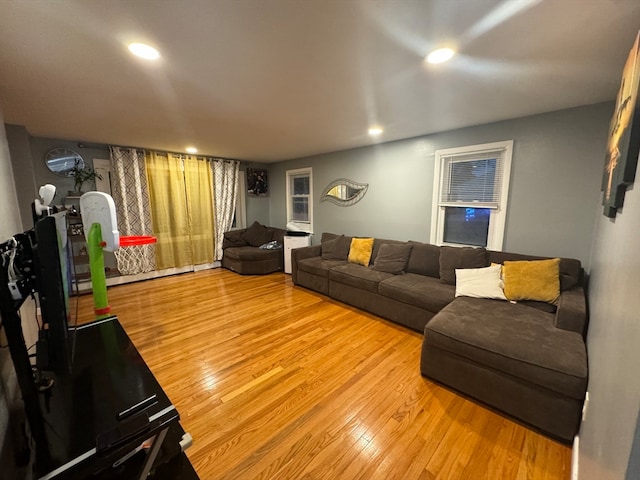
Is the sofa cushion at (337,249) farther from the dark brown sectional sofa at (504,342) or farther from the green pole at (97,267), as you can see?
the green pole at (97,267)

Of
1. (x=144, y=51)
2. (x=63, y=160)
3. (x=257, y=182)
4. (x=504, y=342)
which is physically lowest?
(x=504, y=342)

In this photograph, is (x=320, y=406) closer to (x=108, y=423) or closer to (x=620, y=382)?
(x=108, y=423)

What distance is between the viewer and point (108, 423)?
83cm

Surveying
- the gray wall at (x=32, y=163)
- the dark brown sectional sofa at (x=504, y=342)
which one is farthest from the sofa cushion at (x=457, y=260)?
the gray wall at (x=32, y=163)

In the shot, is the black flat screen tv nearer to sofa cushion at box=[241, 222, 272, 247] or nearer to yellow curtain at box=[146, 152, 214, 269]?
yellow curtain at box=[146, 152, 214, 269]

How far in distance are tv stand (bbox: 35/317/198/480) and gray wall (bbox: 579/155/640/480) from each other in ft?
4.19

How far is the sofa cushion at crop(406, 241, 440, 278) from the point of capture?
3.20 metres

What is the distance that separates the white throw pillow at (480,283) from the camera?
2.43m

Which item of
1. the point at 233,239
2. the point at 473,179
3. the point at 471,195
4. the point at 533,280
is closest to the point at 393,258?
the point at 471,195

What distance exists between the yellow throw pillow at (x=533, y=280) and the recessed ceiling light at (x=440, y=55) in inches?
75.7

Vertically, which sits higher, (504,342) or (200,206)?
(200,206)

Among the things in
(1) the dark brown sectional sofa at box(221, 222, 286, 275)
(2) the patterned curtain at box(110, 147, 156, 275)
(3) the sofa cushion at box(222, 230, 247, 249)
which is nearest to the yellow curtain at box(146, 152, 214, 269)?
(2) the patterned curtain at box(110, 147, 156, 275)

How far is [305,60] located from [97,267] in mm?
2145

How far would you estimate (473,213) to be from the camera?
3.17 m
